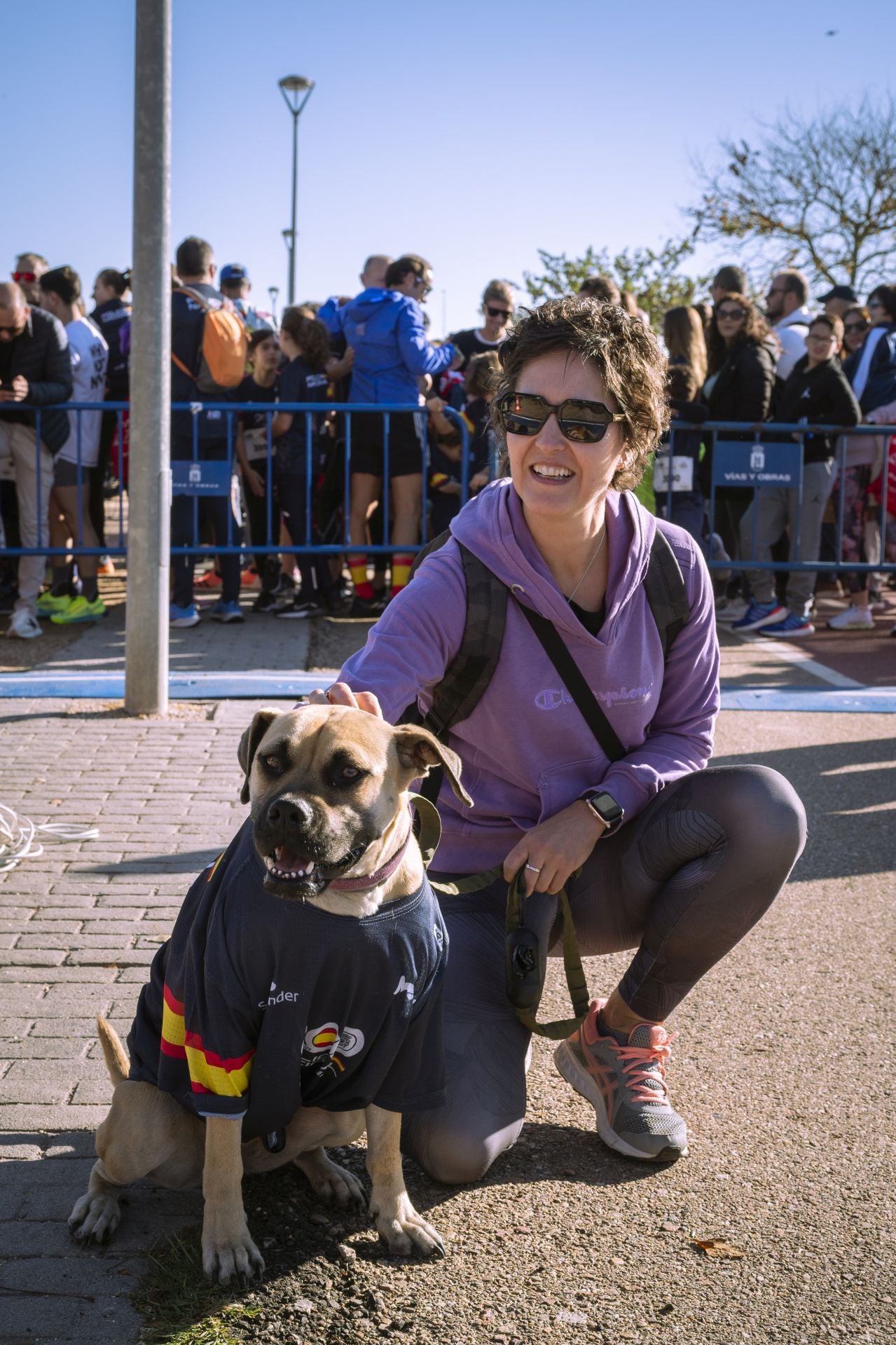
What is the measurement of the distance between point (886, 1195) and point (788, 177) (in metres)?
29.1

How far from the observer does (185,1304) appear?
2.57 meters

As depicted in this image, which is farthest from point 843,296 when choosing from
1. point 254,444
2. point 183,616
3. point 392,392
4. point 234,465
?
point 183,616

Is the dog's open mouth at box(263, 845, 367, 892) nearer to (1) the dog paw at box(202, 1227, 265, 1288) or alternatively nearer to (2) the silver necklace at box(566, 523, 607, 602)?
(1) the dog paw at box(202, 1227, 265, 1288)

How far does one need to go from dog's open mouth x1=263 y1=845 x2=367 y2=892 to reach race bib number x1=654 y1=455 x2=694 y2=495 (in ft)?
25.9

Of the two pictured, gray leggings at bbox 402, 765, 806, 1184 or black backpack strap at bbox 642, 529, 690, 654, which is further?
black backpack strap at bbox 642, 529, 690, 654

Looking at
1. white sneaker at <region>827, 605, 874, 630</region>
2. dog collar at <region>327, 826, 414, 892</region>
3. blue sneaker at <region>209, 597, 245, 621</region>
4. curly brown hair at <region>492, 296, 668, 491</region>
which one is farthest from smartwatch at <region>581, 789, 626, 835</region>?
Answer: white sneaker at <region>827, 605, 874, 630</region>

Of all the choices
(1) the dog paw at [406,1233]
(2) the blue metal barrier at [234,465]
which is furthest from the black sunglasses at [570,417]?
(2) the blue metal barrier at [234,465]

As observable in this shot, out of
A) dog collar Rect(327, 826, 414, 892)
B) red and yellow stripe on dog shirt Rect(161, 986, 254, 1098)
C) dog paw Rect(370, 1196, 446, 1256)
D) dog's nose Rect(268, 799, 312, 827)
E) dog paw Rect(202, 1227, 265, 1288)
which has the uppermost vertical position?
dog's nose Rect(268, 799, 312, 827)

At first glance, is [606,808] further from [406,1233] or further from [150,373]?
[150,373]

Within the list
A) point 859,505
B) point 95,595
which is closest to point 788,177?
point 859,505

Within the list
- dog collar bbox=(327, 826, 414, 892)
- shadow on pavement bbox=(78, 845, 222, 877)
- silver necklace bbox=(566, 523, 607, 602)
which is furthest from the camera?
shadow on pavement bbox=(78, 845, 222, 877)

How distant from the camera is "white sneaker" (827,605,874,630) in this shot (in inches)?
427

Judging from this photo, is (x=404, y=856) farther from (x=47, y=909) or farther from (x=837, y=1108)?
(x=47, y=909)

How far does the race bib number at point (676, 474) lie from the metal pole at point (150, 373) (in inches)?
166
